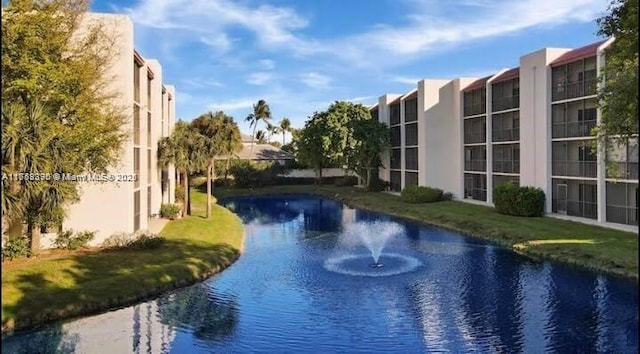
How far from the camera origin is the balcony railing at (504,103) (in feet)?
132

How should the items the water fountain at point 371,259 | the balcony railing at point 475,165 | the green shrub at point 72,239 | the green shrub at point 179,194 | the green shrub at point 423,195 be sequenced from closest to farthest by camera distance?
the water fountain at point 371,259
the green shrub at point 72,239
the balcony railing at point 475,165
the green shrub at point 179,194
the green shrub at point 423,195

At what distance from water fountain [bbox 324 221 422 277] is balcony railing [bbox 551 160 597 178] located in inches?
420

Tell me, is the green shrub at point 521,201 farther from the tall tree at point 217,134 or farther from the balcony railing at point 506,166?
the tall tree at point 217,134

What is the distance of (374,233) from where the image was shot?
116 ft

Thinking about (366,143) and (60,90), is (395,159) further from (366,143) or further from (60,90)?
(60,90)

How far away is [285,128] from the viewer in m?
116

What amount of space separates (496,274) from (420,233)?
38.5 feet

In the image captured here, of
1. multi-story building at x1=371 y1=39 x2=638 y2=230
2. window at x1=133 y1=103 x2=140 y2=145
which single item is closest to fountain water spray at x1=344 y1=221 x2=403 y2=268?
multi-story building at x1=371 y1=39 x2=638 y2=230

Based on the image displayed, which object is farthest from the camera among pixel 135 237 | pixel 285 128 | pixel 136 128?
pixel 285 128

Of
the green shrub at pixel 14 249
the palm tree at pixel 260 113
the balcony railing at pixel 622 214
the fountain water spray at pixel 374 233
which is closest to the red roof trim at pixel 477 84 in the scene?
the fountain water spray at pixel 374 233

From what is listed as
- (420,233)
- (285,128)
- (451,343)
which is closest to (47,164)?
(451,343)

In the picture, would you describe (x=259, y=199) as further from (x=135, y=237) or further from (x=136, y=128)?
(x=135, y=237)

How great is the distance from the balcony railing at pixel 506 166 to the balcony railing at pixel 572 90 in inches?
255

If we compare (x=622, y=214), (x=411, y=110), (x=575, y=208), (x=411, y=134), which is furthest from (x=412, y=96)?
(x=622, y=214)
